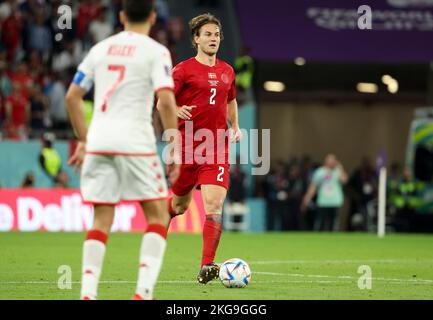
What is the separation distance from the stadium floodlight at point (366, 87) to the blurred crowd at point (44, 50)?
565 centimetres

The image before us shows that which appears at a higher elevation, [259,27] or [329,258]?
[259,27]

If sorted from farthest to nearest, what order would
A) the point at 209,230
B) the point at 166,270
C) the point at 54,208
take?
the point at 54,208
the point at 166,270
the point at 209,230

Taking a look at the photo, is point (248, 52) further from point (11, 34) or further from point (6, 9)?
point (6, 9)

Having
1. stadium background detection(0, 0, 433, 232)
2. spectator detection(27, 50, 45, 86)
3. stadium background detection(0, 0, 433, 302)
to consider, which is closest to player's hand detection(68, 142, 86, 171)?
stadium background detection(0, 0, 433, 302)

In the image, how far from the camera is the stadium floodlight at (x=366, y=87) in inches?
1233

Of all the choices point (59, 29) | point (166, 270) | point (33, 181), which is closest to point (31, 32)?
point (59, 29)

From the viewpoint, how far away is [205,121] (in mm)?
12266

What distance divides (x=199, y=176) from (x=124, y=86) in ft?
11.9

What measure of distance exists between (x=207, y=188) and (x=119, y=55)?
3.60m

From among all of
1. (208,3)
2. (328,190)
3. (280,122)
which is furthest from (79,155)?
(280,122)

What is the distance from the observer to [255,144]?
86.8 ft

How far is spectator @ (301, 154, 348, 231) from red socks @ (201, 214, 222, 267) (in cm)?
1426

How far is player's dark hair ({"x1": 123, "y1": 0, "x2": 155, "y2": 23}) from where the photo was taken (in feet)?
28.5

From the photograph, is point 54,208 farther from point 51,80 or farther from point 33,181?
point 51,80
